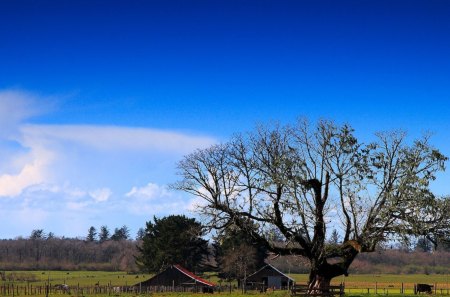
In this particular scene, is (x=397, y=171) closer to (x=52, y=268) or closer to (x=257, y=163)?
(x=257, y=163)

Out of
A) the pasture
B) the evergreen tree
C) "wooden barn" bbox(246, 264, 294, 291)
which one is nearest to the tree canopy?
the pasture

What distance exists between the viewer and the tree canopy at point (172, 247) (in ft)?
334

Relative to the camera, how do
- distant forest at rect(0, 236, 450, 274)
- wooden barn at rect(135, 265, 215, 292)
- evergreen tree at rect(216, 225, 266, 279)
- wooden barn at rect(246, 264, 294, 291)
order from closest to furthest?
wooden barn at rect(135, 265, 215, 292)
wooden barn at rect(246, 264, 294, 291)
evergreen tree at rect(216, 225, 266, 279)
distant forest at rect(0, 236, 450, 274)

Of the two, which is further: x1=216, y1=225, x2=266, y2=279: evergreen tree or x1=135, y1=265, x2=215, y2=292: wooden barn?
x1=216, y1=225, x2=266, y2=279: evergreen tree

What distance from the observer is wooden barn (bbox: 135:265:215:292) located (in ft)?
268

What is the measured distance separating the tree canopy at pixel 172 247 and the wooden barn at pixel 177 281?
15881 mm

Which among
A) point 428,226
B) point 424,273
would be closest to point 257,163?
point 428,226

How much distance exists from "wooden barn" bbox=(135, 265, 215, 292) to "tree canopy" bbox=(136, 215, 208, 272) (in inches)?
625

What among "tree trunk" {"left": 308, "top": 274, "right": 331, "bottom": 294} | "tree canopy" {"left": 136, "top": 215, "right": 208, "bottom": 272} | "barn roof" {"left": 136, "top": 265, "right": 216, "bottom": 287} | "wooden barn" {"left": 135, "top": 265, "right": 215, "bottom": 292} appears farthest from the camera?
"tree canopy" {"left": 136, "top": 215, "right": 208, "bottom": 272}

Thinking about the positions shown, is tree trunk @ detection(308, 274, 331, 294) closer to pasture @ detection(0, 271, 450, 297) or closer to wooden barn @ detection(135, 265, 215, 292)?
pasture @ detection(0, 271, 450, 297)

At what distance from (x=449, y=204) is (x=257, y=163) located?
14.1 meters

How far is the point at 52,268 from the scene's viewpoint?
168000mm

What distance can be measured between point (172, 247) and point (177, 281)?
19138mm

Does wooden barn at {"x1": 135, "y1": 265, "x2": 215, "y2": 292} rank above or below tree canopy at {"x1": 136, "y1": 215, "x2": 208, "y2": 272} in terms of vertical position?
below
